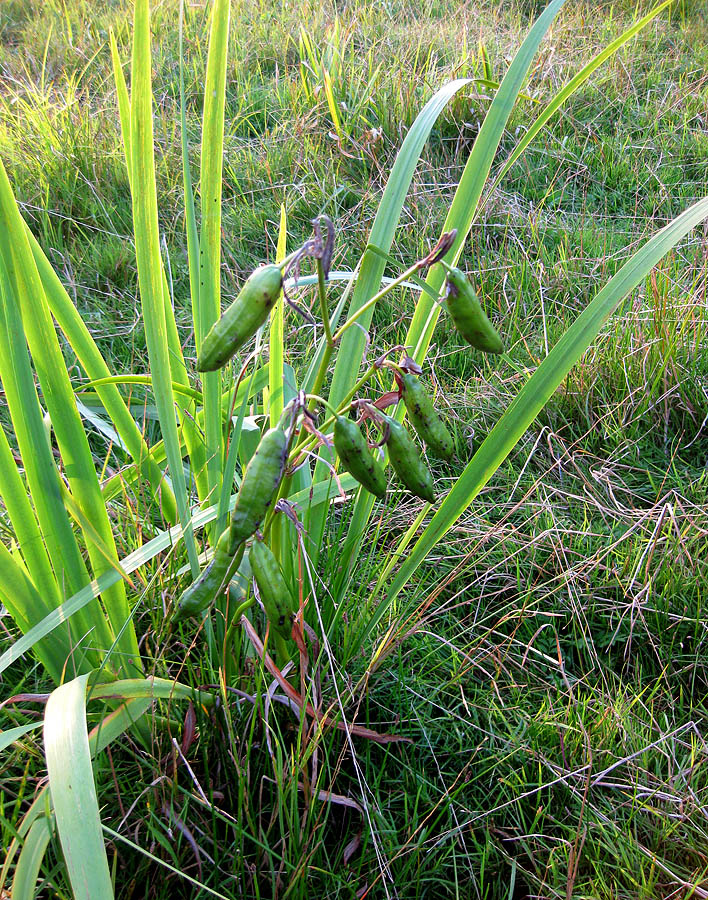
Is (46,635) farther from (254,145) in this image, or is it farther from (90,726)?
(254,145)

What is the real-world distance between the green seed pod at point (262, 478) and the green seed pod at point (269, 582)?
3.6 inches

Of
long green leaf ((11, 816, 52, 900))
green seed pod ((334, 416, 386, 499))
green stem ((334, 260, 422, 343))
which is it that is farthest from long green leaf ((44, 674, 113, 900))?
green stem ((334, 260, 422, 343))

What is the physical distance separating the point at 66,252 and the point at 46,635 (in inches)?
70.6

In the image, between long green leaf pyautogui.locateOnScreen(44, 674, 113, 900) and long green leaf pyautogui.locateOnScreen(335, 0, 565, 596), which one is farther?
long green leaf pyautogui.locateOnScreen(335, 0, 565, 596)

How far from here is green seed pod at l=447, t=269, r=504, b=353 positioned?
722 millimetres

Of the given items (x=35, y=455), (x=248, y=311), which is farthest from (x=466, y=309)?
(x=35, y=455)

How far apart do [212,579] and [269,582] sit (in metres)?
0.08

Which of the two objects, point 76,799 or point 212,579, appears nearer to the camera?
point 76,799

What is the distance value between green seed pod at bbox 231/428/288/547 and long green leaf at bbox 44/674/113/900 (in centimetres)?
29

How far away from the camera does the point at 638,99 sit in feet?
9.88

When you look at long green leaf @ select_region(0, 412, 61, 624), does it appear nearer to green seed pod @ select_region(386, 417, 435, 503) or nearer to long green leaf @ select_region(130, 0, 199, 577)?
long green leaf @ select_region(130, 0, 199, 577)

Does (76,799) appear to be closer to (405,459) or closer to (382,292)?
(405,459)

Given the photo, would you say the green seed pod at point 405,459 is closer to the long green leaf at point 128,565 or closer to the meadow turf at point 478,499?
the long green leaf at point 128,565

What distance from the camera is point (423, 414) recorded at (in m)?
0.77
